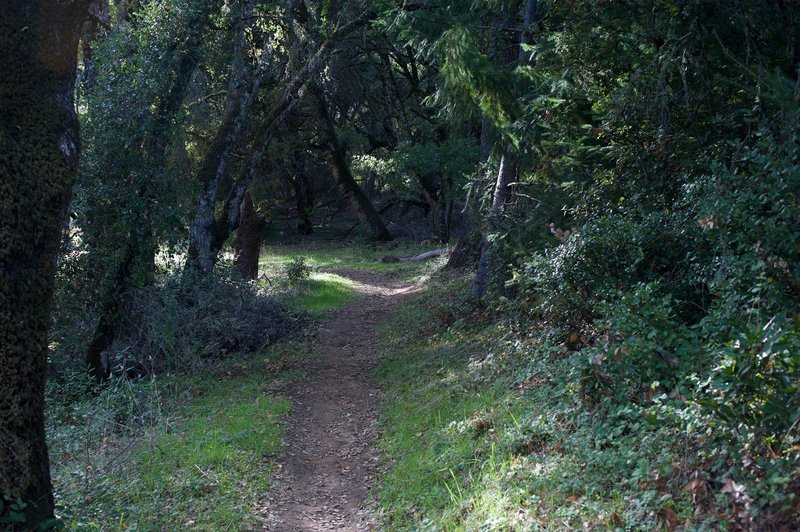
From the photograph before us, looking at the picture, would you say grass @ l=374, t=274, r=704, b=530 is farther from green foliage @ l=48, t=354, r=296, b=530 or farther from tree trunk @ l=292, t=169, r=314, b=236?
tree trunk @ l=292, t=169, r=314, b=236

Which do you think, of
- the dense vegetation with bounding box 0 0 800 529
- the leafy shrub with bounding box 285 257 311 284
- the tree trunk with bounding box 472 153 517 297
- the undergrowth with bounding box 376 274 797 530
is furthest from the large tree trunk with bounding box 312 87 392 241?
the undergrowth with bounding box 376 274 797 530

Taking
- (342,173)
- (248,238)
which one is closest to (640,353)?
(248,238)

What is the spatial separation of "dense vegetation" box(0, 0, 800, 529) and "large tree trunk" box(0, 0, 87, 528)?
2 cm

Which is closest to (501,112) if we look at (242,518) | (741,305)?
(741,305)

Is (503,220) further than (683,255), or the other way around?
(503,220)

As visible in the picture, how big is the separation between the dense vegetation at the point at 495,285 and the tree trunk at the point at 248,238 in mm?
3029

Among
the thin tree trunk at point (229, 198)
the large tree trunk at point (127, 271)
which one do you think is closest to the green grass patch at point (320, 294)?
the thin tree trunk at point (229, 198)

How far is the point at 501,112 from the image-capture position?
11.2m

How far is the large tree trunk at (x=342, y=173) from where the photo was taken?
24495mm

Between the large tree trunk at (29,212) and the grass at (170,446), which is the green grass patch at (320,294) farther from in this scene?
the large tree trunk at (29,212)

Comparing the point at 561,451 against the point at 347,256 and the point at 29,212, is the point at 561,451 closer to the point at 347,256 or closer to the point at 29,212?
the point at 29,212

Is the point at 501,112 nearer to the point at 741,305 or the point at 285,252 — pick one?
the point at 741,305

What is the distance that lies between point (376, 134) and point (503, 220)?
23503 mm

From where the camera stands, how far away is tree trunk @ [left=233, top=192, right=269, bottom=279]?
Answer: 17781 mm
